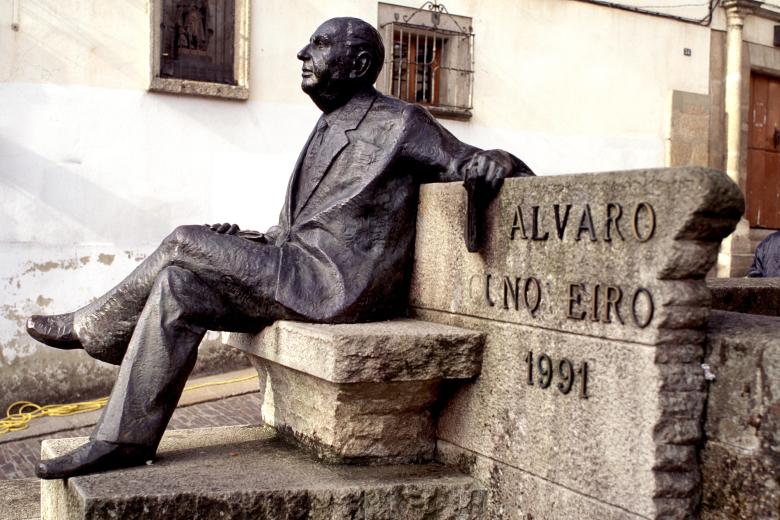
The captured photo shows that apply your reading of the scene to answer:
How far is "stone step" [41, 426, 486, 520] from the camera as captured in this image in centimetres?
301

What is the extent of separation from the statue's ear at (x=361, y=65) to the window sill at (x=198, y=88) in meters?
5.01

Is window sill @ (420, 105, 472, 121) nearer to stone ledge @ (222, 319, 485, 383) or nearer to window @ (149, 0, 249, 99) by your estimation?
window @ (149, 0, 249, 99)

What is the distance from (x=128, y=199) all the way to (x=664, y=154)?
6110 mm

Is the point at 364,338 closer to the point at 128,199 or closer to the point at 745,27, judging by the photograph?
the point at 128,199

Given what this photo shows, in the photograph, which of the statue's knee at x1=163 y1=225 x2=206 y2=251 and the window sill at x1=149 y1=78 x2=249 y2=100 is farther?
the window sill at x1=149 y1=78 x2=249 y2=100

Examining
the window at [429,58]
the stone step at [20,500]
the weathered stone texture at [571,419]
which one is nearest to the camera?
the weathered stone texture at [571,419]

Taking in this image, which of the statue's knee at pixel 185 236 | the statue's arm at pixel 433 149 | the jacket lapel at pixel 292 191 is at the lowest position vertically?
the statue's knee at pixel 185 236

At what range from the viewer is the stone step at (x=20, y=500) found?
13.2ft

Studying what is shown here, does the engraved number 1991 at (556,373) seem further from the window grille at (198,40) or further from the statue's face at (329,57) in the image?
the window grille at (198,40)

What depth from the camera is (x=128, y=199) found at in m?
8.48

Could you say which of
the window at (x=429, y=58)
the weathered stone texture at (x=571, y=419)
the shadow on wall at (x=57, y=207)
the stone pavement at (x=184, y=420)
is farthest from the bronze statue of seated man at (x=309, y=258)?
the window at (x=429, y=58)

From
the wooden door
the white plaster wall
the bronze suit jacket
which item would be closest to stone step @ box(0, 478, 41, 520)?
the bronze suit jacket

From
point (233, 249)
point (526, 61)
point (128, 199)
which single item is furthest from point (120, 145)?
point (233, 249)

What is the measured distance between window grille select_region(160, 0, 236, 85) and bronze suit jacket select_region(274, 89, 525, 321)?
5.18 metres
